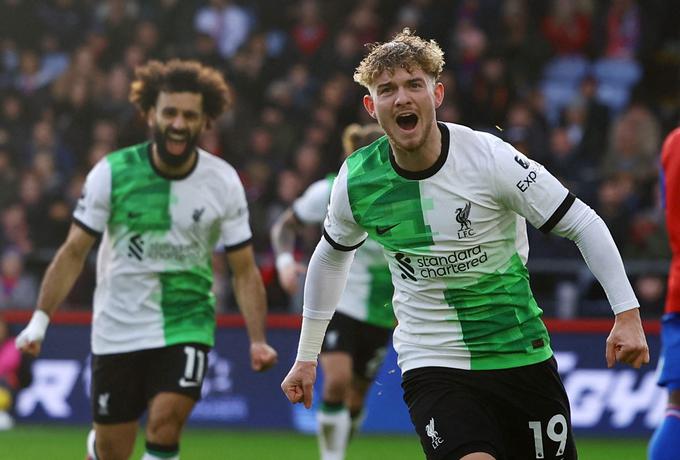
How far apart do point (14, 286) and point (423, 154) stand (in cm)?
934

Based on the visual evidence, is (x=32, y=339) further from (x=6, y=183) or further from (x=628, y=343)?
(x=6, y=183)

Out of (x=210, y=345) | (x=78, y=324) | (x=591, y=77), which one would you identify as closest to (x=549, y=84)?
(x=591, y=77)

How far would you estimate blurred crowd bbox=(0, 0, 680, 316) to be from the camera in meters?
14.2

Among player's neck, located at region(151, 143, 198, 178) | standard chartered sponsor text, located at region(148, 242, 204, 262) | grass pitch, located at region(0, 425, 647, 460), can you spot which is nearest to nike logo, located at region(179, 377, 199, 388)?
standard chartered sponsor text, located at region(148, 242, 204, 262)

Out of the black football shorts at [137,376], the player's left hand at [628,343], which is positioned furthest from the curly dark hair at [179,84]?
the player's left hand at [628,343]

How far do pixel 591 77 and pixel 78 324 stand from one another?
22.7 ft

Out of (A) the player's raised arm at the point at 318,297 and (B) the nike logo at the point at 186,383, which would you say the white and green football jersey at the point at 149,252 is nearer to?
(B) the nike logo at the point at 186,383

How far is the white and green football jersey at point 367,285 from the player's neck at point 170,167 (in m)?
1.96

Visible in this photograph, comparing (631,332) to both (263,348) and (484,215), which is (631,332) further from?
(263,348)

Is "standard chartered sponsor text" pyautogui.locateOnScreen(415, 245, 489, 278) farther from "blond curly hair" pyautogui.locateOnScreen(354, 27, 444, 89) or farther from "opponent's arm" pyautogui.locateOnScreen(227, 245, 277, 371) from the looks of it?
"opponent's arm" pyautogui.locateOnScreen(227, 245, 277, 371)

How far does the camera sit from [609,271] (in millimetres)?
5238

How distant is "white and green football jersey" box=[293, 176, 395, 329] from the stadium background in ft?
10.1

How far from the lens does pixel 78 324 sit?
1296 cm

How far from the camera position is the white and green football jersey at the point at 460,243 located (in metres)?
5.46
